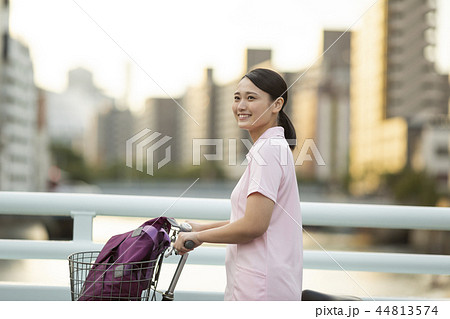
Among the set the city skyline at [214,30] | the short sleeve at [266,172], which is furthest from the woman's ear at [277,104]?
→ the city skyline at [214,30]

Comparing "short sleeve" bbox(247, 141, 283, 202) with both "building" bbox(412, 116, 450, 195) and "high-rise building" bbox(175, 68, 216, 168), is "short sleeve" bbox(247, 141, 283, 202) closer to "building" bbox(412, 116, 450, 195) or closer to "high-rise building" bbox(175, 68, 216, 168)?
"high-rise building" bbox(175, 68, 216, 168)

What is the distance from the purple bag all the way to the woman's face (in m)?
0.36

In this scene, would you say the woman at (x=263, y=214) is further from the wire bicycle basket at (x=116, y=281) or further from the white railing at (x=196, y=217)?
the white railing at (x=196, y=217)

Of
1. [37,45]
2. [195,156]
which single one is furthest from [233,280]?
[37,45]

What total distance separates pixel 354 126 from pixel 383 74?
7.00 meters

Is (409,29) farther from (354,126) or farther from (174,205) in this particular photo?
(174,205)

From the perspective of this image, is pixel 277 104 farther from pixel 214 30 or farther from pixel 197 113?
pixel 197 113

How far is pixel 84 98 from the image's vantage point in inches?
3189

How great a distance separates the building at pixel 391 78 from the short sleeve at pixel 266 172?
51.2 m

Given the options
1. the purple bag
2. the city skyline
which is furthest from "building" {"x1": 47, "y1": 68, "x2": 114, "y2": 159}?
the purple bag

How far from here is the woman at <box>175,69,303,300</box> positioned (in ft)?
3.84

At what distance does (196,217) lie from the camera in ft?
5.97

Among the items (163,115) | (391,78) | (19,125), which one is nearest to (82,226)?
(163,115)
